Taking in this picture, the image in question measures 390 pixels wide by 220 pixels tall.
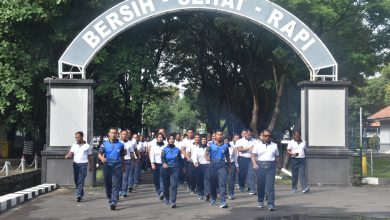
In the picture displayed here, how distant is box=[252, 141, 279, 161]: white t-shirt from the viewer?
13.3m

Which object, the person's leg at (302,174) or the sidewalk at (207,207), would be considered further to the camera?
the person's leg at (302,174)

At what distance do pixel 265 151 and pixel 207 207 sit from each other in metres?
1.87

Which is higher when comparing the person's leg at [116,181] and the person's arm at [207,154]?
the person's arm at [207,154]

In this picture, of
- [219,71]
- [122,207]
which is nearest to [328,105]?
[122,207]

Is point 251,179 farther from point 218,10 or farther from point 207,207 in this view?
point 218,10

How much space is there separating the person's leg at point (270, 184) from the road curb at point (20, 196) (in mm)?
5759

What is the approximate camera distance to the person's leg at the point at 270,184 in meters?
12.8

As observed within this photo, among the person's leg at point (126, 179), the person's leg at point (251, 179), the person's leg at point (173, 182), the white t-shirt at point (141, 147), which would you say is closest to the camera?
the person's leg at point (173, 182)

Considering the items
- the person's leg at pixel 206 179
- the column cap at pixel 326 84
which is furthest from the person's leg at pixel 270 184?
the column cap at pixel 326 84

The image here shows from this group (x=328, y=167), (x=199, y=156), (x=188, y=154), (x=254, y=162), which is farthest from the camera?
(x=328, y=167)

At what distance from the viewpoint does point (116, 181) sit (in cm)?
1316

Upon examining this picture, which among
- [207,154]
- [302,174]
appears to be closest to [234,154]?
[302,174]

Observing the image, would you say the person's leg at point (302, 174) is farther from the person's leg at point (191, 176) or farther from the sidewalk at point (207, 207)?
the person's leg at point (191, 176)

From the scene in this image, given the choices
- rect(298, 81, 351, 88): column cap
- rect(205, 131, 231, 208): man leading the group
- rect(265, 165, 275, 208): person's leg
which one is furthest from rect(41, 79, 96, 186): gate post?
rect(265, 165, 275, 208): person's leg
